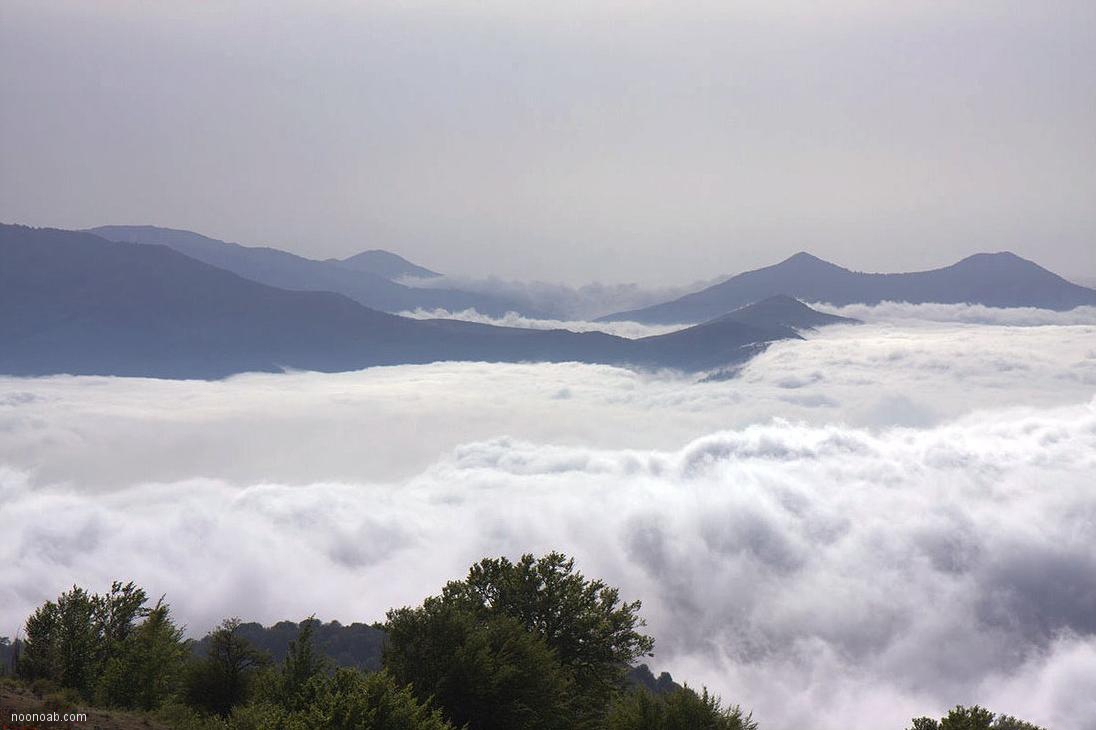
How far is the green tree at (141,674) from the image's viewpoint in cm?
4619

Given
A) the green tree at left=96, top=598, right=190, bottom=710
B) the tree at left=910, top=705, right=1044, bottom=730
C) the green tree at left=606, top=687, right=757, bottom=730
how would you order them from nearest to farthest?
the green tree at left=606, top=687, right=757, bottom=730 → the tree at left=910, top=705, right=1044, bottom=730 → the green tree at left=96, top=598, right=190, bottom=710

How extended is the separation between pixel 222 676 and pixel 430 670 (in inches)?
837

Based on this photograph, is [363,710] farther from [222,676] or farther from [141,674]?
[222,676]

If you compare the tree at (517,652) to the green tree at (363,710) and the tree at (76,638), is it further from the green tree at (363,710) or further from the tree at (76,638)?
the tree at (76,638)

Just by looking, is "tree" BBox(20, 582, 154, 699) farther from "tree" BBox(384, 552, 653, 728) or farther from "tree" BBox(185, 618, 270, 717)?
"tree" BBox(384, 552, 653, 728)

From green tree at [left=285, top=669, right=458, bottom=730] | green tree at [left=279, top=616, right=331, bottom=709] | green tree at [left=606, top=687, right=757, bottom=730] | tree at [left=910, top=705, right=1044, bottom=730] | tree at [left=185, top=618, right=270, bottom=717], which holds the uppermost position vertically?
green tree at [left=285, top=669, right=458, bottom=730]

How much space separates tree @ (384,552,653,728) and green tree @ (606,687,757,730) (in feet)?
11.8

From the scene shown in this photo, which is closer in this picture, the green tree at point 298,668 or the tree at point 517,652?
the tree at point 517,652

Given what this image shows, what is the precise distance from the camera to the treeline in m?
32.8

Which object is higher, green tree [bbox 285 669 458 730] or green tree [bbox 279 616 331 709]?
green tree [bbox 285 669 458 730]

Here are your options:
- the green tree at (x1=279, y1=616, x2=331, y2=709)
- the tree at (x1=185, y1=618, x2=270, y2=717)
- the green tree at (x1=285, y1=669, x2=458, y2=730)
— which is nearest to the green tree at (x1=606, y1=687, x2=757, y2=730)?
the green tree at (x1=285, y1=669, x2=458, y2=730)

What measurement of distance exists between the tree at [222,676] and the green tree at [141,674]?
56.2 inches

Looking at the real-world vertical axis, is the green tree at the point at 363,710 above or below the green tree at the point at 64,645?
above

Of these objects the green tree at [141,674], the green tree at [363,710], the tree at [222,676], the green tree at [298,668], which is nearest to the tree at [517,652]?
the green tree at [298,668]
